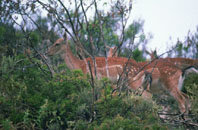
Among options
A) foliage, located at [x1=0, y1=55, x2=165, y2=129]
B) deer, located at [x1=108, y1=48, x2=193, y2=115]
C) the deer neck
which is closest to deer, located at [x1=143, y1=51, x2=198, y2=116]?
deer, located at [x1=108, y1=48, x2=193, y2=115]

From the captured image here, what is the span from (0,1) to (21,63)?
258 centimetres

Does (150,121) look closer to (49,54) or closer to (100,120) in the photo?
(100,120)

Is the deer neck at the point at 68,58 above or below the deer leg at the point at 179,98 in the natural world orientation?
above

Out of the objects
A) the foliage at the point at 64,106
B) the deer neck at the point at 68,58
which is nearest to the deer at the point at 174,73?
the deer neck at the point at 68,58

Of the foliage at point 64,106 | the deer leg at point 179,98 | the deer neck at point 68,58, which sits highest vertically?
the deer neck at point 68,58

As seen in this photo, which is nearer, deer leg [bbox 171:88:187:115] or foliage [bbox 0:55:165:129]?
foliage [bbox 0:55:165:129]

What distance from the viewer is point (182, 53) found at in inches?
565

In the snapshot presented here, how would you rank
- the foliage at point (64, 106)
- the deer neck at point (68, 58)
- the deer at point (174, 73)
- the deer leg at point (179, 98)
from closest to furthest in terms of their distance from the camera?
the foliage at point (64, 106) → the deer leg at point (179, 98) → the deer at point (174, 73) → the deer neck at point (68, 58)

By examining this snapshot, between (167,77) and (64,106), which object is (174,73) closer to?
(167,77)

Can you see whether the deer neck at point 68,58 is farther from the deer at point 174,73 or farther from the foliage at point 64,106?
the foliage at point 64,106

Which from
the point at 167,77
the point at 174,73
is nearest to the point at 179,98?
the point at 167,77

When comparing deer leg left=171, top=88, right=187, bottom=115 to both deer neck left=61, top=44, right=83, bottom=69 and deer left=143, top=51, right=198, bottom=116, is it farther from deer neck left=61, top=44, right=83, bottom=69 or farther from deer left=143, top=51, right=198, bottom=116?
deer neck left=61, top=44, right=83, bottom=69

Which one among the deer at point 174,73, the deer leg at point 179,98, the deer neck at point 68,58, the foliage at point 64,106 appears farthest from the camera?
the deer neck at point 68,58

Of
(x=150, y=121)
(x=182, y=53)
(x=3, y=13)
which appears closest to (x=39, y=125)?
(x=150, y=121)
